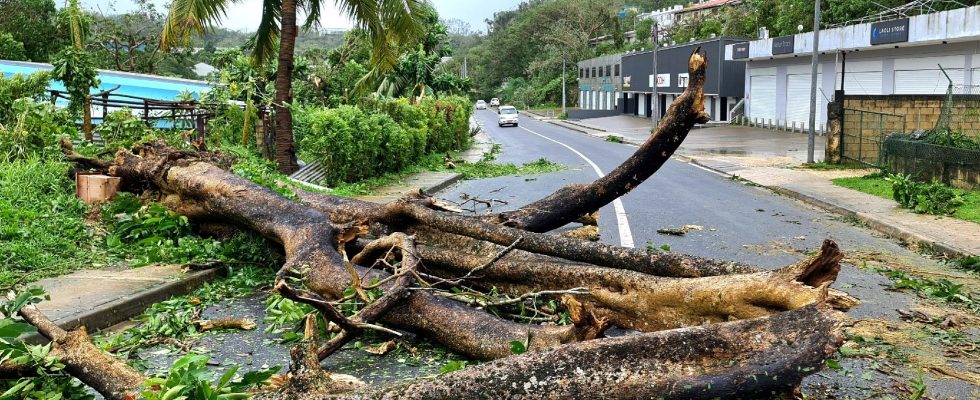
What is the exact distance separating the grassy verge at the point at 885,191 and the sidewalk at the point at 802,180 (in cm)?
25

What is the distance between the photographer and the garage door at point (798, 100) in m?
43.9

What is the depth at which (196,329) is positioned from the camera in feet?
22.8

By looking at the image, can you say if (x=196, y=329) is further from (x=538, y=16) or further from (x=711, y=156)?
(x=538, y=16)

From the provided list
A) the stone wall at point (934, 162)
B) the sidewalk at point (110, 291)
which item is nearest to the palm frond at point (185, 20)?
the sidewalk at point (110, 291)

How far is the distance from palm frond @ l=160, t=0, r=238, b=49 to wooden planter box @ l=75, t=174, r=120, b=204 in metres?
6.30

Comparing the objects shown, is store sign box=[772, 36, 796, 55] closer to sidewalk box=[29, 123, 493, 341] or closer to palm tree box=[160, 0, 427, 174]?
palm tree box=[160, 0, 427, 174]

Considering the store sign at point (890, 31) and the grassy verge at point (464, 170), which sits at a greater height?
the store sign at point (890, 31)

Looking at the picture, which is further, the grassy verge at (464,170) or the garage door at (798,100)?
the garage door at (798,100)

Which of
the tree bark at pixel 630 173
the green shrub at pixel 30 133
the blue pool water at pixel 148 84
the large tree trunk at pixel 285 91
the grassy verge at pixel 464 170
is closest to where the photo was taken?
the tree bark at pixel 630 173

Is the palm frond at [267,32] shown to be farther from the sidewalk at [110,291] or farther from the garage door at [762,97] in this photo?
the garage door at [762,97]

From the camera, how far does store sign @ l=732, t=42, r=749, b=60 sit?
49438mm

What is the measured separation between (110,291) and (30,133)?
7065mm

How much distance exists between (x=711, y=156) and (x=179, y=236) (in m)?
22.7

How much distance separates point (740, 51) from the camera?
5041 cm
